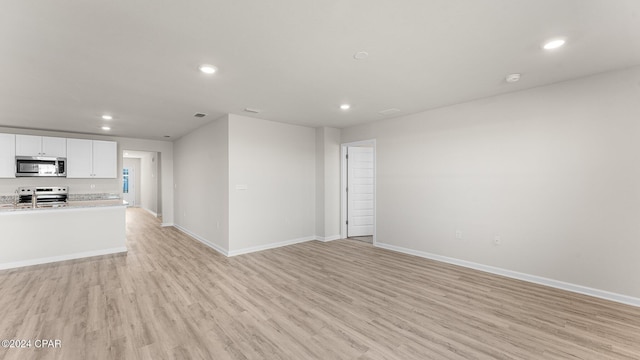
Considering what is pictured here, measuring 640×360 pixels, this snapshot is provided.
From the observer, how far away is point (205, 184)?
5656 millimetres

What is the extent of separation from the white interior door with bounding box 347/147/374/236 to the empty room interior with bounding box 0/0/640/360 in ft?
1.70

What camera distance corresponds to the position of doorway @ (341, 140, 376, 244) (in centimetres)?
614

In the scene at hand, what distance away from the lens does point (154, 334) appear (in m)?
2.32

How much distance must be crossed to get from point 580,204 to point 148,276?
225 inches

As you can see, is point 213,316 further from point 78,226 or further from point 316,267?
point 78,226

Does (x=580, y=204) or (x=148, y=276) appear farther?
(x=148, y=276)

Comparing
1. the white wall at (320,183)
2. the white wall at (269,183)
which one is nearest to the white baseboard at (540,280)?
the white wall at (320,183)

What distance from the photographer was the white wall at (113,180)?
5.84 m

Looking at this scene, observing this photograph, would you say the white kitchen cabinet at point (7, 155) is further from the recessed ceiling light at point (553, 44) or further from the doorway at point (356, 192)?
the recessed ceiling light at point (553, 44)

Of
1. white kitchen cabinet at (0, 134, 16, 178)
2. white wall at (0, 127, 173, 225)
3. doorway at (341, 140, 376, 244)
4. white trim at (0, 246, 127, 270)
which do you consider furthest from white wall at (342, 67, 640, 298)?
white kitchen cabinet at (0, 134, 16, 178)

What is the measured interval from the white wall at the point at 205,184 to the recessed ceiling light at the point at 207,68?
6.37ft

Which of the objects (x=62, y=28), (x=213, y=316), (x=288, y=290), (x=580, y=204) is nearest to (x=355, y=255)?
(x=288, y=290)

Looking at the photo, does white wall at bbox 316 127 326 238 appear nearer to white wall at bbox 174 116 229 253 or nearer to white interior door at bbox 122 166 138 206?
white wall at bbox 174 116 229 253

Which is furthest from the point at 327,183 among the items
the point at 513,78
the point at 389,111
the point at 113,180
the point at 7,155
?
the point at 7,155
